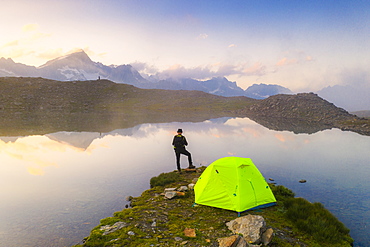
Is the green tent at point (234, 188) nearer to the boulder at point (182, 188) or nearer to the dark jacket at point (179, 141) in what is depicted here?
the boulder at point (182, 188)

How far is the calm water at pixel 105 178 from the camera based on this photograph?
33.7 feet

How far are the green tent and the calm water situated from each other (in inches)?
175

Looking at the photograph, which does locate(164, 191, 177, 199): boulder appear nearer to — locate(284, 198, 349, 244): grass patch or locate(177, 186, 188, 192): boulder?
locate(177, 186, 188, 192): boulder

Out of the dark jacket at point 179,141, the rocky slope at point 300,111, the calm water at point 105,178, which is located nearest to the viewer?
the calm water at point 105,178

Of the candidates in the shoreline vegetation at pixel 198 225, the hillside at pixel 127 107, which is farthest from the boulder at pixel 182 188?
the hillside at pixel 127 107

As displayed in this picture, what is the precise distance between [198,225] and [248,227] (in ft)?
7.74

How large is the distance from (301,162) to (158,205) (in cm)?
1724

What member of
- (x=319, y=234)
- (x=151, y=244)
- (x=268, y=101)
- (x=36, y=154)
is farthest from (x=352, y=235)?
(x=268, y=101)

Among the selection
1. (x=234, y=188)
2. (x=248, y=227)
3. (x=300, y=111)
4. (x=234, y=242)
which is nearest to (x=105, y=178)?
(x=234, y=188)

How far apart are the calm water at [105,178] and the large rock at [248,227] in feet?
16.1

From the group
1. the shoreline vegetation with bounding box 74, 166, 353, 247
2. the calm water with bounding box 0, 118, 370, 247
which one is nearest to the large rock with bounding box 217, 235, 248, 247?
the shoreline vegetation with bounding box 74, 166, 353, 247

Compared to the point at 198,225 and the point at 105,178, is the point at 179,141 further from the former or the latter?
the point at 198,225

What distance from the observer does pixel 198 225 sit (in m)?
9.59

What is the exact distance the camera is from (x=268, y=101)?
122 m
